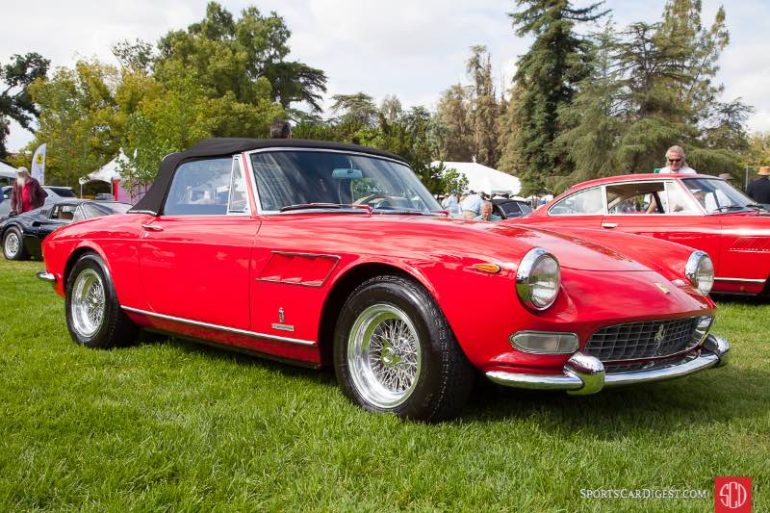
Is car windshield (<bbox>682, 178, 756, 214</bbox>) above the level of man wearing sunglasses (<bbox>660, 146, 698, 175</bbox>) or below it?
below

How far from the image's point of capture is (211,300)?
3.72m

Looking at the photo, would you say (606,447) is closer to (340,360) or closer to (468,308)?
(468,308)

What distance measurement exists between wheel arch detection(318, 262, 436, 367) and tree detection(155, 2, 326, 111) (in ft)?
134

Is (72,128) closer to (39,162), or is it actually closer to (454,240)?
(39,162)

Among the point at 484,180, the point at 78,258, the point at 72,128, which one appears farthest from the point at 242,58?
the point at 78,258

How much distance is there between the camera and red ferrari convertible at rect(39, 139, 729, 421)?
2746 millimetres

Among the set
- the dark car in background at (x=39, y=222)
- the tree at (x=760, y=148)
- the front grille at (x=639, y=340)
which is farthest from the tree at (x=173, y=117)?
the tree at (x=760, y=148)

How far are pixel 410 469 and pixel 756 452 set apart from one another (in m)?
1.43

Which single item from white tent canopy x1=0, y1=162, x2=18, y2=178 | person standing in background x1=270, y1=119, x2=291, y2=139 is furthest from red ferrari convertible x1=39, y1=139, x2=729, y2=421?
white tent canopy x1=0, y1=162, x2=18, y2=178

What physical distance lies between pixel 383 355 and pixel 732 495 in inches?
59.1

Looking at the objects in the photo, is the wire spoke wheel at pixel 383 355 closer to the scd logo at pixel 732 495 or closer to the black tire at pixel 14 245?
the scd logo at pixel 732 495

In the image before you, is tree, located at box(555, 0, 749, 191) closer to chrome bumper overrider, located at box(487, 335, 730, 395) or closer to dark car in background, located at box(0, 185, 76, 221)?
dark car in background, located at box(0, 185, 76, 221)

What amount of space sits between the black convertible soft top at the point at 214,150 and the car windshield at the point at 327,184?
7cm

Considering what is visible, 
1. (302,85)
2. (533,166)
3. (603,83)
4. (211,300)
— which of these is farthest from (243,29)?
(211,300)
